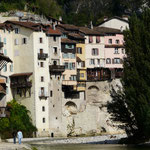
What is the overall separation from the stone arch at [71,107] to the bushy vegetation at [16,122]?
28.2 feet

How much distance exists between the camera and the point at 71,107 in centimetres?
10850

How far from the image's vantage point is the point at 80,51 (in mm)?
111375

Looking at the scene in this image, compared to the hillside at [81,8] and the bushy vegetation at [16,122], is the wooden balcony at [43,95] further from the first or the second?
the hillside at [81,8]

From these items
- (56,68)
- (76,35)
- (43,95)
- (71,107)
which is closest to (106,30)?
(76,35)

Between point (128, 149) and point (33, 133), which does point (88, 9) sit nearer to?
point (33, 133)

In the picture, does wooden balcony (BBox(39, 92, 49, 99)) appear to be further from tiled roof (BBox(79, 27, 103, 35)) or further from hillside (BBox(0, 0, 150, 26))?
hillside (BBox(0, 0, 150, 26))

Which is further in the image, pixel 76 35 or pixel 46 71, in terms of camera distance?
pixel 76 35

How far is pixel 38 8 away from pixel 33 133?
33416 millimetres

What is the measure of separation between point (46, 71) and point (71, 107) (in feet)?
29.1

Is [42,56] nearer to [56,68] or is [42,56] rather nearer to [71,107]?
[56,68]

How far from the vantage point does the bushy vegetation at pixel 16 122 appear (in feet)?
316

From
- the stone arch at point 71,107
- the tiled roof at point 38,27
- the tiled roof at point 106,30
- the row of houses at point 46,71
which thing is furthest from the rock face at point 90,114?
the tiled roof at point 38,27

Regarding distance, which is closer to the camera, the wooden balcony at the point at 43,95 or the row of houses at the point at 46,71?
the row of houses at the point at 46,71

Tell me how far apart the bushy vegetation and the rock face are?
726 cm
